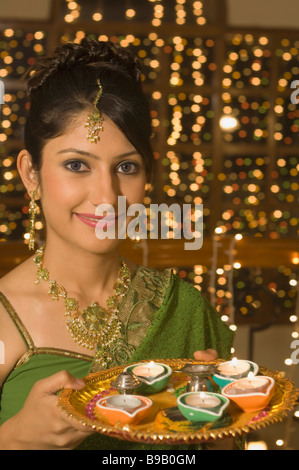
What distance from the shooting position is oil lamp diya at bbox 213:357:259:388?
1133 millimetres

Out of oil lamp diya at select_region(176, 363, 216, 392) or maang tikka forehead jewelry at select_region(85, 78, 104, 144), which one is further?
maang tikka forehead jewelry at select_region(85, 78, 104, 144)

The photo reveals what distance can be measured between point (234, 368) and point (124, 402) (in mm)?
261

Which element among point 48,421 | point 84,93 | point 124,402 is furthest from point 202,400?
point 84,93

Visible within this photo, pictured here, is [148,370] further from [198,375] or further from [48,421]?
[48,421]

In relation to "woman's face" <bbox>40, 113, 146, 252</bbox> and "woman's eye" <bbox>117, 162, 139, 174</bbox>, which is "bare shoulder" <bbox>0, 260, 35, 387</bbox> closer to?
"woman's face" <bbox>40, 113, 146, 252</bbox>

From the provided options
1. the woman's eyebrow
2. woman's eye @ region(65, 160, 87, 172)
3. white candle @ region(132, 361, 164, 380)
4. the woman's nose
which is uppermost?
the woman's eyebrow

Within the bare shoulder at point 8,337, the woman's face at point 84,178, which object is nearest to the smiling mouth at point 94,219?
the woman's face at point 84,178

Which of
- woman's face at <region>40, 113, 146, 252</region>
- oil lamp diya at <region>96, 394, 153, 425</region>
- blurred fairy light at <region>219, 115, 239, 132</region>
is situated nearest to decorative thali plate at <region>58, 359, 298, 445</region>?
oil lamp diya at <region>96, 394, 153, 425</region>

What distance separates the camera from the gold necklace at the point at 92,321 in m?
1.38

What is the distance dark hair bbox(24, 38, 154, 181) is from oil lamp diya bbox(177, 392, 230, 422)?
0.57 metres

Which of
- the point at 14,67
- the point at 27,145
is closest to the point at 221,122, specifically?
the point at 14,67

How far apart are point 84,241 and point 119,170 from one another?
0.59 ft

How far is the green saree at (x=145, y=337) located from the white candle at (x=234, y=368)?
11.5 inches

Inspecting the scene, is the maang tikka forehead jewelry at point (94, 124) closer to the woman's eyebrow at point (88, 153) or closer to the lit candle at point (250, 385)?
the woman's eyebrow at point (88, 153)
